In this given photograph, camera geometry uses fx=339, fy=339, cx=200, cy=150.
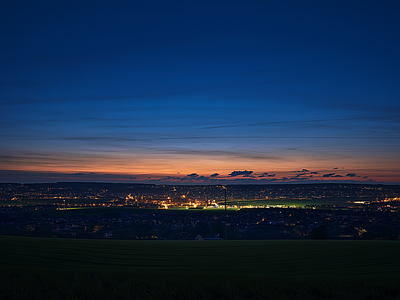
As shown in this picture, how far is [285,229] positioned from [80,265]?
34.3 m

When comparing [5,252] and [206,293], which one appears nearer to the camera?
[206,293]

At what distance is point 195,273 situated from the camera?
32.4ft

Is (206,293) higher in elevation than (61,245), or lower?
higher

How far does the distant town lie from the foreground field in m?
21.2

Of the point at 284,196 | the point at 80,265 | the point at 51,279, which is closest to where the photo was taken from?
the point at 51,279

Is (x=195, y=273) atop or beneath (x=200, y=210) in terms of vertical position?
atop

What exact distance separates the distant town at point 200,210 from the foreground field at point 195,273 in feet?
69.4

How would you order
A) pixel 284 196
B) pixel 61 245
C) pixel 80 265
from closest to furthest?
pixel 80 265
pixel 61 245
pixel 284 196

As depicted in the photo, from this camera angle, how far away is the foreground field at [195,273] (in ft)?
21.7

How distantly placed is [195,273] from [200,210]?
2373 inches

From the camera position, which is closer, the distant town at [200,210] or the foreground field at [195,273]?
the foreground field at [195,273]

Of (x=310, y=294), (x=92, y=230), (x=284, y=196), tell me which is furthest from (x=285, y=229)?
(x=310, y=294)

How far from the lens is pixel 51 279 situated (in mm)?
7527

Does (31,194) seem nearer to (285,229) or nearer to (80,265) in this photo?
(285,229)
